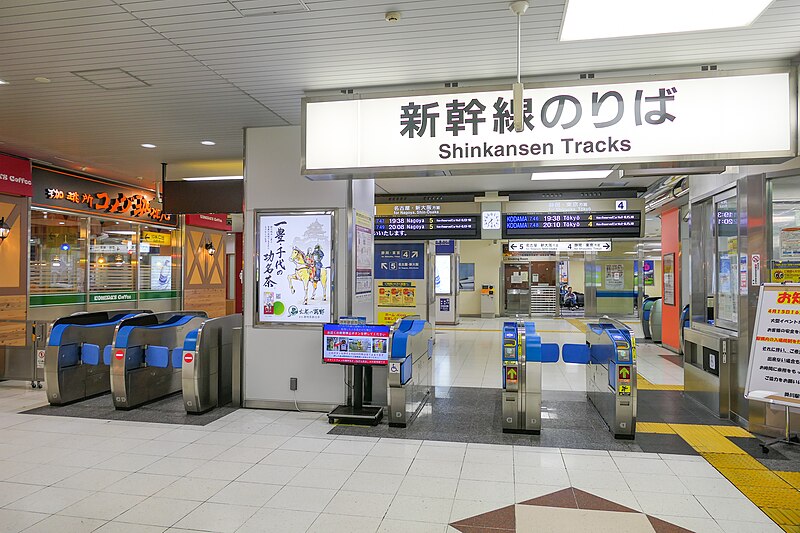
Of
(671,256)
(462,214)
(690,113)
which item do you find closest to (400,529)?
(690,113)

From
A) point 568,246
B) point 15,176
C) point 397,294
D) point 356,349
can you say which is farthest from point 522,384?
point 568,246

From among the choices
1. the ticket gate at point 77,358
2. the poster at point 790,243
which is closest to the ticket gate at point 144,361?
the ticket gate at point 77,358

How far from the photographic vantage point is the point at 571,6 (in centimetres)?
315

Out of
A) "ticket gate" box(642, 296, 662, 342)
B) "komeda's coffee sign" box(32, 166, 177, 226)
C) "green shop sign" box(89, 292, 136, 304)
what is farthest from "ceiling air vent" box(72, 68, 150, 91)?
"ticket gate" box(642, 296, 662, 342)

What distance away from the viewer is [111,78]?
4.44 m

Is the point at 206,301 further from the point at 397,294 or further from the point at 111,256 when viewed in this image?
the point at 397,294

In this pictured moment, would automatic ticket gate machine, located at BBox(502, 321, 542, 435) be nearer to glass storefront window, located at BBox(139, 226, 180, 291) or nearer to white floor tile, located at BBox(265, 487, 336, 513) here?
white floor tile, located at BBox(265, 487, 336, 513)

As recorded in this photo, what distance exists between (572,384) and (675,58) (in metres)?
4.29

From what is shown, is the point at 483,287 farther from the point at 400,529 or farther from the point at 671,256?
the point at 400,529

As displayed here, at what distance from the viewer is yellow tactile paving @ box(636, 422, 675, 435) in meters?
4.68

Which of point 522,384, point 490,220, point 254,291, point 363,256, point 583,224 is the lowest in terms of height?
point 522,384

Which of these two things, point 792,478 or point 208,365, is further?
point 208,365

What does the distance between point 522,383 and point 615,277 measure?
46.1 feet

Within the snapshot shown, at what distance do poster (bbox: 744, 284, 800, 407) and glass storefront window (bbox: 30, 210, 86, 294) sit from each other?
924 centimetres
